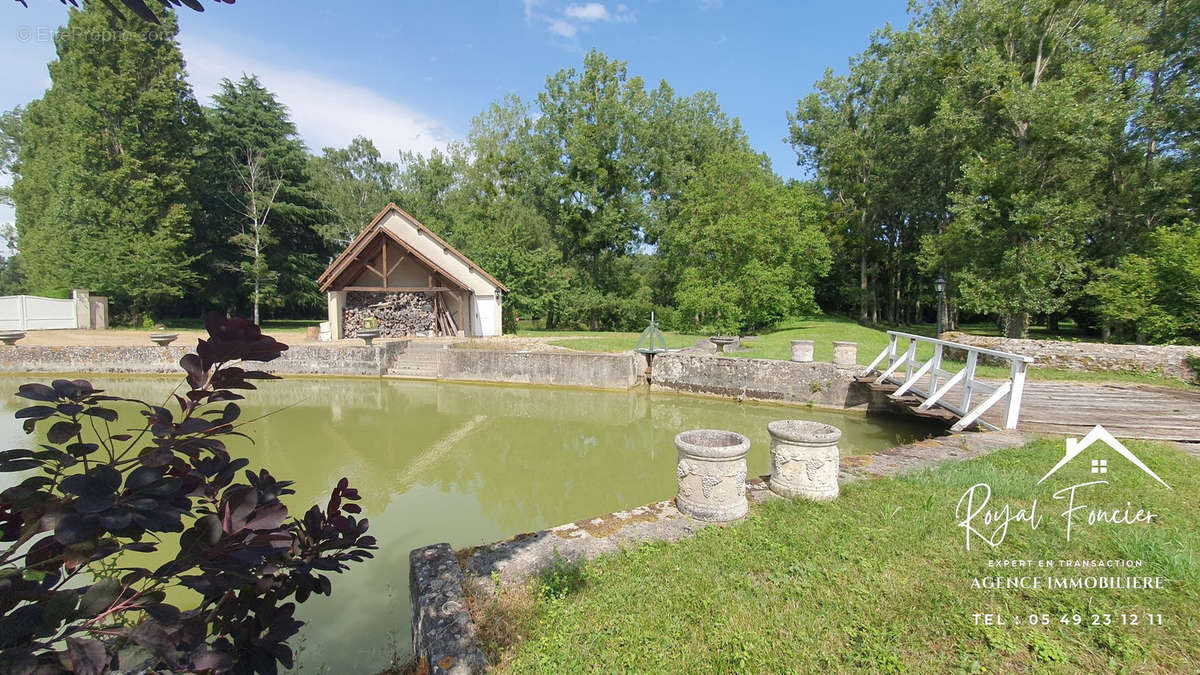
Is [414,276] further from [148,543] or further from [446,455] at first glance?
[148,543]

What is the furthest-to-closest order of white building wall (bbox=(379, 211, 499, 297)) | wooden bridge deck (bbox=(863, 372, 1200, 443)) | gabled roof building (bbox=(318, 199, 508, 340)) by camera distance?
white building wall (bbox=(379, 211, 499, 297)) → gabled roof building (bbox=(318, 199, 508, 340)) → wooden bridge deck (bbox=(863, 372, 1200, 443))

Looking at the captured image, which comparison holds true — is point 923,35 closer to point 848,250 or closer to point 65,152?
point 848,250

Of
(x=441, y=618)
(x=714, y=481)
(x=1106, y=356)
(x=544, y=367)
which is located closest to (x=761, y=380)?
(x=544, y=367)

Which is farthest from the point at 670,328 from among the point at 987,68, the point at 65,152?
the point at 65,152

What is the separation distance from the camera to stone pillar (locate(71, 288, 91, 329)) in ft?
75.3

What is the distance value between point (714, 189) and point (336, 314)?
18.2 meters

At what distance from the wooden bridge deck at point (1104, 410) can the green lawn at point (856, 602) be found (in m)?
3.04

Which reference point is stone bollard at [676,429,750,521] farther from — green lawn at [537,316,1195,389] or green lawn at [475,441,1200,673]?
green lawn at [537,316,1195,389]

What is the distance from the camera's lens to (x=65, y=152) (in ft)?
80.0

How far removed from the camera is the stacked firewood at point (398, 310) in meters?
23.0

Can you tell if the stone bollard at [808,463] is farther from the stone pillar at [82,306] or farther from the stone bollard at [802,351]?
the stone pillar at [82,306]

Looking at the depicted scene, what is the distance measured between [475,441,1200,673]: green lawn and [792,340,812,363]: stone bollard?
346 inches

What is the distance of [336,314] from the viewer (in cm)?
2208

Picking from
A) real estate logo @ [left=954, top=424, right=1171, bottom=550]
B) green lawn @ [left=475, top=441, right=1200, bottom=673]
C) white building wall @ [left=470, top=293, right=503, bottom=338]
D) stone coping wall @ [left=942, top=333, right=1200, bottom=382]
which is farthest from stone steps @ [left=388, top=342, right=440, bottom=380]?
stone coping wall @ [left=942, top=333, right=1200, bottom=382]
